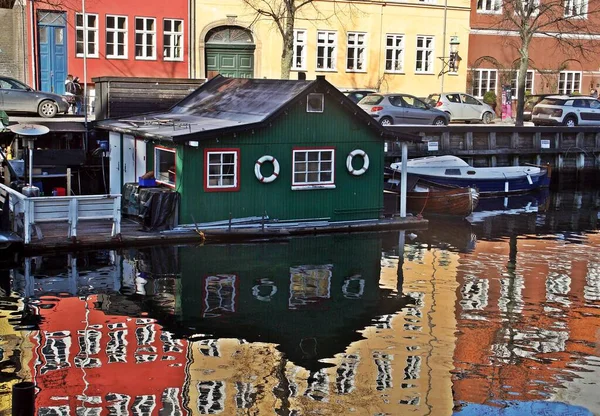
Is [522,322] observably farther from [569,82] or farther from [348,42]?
[569,82]

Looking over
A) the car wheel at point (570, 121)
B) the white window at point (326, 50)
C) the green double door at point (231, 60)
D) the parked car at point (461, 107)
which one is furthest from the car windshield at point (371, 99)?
the car wheel at point (570, 121)

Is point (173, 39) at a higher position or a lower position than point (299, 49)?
higher

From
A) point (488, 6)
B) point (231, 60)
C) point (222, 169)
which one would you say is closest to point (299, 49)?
point (231, 60)

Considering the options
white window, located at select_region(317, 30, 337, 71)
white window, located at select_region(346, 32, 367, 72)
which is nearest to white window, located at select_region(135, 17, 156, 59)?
white window, located at select_region(317, 30, 337, 71)

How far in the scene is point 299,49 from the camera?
4762 centimetres

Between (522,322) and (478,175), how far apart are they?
718 inches

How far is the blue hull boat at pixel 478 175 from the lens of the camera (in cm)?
3534

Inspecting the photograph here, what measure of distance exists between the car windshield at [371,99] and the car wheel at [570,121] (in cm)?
988

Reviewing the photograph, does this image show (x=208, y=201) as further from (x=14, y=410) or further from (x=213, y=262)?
(x=14, y=410)

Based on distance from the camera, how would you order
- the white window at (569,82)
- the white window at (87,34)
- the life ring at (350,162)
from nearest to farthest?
the life ring at (350,162)
the white window at (87,34)
the white window at (569,82)

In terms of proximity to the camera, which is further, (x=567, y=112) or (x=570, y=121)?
(x=570, y=121)

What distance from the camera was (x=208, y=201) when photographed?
24.9 m

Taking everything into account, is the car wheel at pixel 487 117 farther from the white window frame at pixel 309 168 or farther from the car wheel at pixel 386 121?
the white window frame at pixel 309 168

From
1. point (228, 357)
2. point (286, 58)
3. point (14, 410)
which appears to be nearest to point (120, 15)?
point (286, 58)
